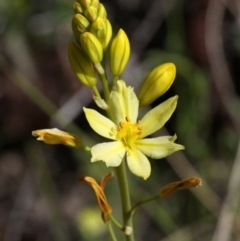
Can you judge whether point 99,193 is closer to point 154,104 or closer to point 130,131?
point 130,131

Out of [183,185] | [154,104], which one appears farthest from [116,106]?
[154,104]

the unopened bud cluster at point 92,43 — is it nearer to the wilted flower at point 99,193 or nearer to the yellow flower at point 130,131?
the yellow flower at point 130,131

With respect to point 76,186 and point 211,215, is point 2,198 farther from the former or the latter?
point 211,215

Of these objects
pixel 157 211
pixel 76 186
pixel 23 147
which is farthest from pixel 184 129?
pixel 23 147

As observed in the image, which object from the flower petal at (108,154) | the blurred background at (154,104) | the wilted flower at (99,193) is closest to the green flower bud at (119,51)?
the flower petal at (108,154)

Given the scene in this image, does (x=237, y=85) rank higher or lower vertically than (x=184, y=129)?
higher
